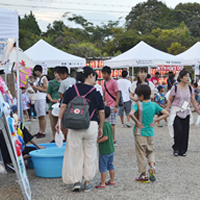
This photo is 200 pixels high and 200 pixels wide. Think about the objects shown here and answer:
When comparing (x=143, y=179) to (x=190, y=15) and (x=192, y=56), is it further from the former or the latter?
(x=190, y=15)

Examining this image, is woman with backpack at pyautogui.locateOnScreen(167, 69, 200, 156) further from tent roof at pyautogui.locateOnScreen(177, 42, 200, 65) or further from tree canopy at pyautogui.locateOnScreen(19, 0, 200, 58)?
tree canopy at pyautogui.locateOnScreen(19, 0, 200, 58)

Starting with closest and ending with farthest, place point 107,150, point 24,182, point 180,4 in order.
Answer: point 24,182 < point 107,150 < point 180,4

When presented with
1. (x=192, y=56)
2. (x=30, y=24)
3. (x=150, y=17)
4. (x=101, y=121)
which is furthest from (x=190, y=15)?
(x=101, y=121)

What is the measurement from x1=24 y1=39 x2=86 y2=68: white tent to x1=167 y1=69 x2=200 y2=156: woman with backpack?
23.0 feet

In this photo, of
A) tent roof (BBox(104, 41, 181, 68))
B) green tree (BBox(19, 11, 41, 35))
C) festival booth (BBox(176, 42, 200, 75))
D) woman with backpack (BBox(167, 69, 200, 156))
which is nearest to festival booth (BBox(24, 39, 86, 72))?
tent roof (BBox(104, 41, 181, 68))

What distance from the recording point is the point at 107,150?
4.09 metres

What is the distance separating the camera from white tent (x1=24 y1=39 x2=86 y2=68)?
12.1 meters

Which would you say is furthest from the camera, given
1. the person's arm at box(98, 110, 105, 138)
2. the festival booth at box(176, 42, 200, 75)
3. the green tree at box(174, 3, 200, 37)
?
the green tree at box(174, 3, 200, 37)

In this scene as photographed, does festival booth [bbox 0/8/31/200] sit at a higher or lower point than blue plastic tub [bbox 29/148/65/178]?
higher

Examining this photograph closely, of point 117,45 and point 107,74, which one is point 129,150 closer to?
point 107,74

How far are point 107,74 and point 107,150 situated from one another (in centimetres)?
276

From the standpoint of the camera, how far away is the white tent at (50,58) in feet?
39.8

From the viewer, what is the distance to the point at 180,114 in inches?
233

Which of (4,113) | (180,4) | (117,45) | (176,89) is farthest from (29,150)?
(180,4)
